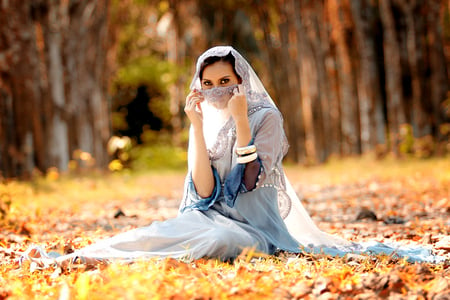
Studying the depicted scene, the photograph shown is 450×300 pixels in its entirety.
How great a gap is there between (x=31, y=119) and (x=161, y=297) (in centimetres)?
1101

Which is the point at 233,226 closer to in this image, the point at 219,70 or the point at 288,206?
the point at 288,206

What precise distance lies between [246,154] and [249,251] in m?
0.63

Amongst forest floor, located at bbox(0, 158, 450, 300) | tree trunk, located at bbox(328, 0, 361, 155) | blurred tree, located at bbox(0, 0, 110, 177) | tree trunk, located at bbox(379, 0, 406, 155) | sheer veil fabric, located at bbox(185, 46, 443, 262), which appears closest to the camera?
forest floor, located at bbox(0, 158, 450, 300)

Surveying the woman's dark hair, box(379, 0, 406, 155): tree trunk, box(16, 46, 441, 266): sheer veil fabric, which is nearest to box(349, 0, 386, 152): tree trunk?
box(379, 0, 406, 155): tree trunk

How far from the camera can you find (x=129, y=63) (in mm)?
29500

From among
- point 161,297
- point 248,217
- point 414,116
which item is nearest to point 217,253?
point 248,217

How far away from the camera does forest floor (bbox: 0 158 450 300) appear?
10.6ft

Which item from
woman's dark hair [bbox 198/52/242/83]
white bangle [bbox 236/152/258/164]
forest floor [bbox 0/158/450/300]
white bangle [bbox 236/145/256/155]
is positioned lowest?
forest floor [bbox 0/158/450/300]

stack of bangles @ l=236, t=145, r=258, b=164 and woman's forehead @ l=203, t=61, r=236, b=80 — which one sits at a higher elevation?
woman's forehead @ l=203, t=61, r=236, b=80

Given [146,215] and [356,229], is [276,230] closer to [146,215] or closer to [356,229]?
[356,229]

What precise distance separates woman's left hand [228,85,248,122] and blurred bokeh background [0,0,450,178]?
678 cm

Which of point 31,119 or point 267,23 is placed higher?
point 267,23

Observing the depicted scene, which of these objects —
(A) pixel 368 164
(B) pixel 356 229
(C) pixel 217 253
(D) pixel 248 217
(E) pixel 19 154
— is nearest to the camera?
(C) pixel 217 253

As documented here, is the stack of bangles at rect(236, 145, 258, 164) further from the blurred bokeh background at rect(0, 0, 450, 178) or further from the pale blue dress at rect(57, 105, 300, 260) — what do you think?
the blurred bokeh background at rect(0, 0, 450, 178)
